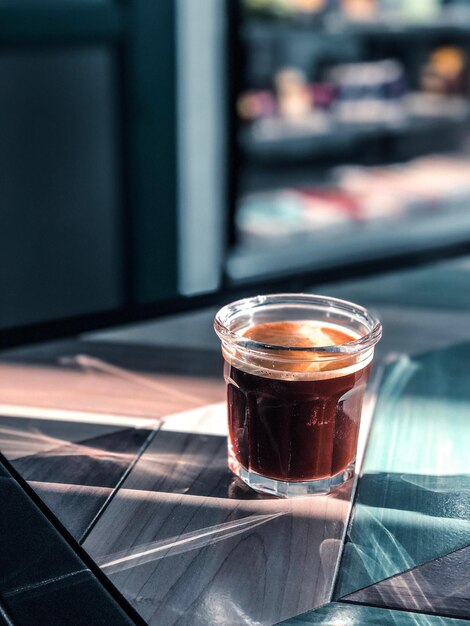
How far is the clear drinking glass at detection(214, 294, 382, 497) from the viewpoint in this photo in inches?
26.3

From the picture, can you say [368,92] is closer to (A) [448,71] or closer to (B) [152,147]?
(A) [448,71]

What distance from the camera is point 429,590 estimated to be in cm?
56

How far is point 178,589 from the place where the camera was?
0.56 m

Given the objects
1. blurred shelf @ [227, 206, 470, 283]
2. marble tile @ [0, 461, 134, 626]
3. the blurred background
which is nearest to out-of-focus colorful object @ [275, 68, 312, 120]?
the blurred background

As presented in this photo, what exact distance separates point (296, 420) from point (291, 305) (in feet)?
0.59

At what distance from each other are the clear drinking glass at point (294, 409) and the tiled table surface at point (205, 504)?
2 cm

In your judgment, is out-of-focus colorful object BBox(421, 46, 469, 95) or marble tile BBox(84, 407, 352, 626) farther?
out-of-focus colorful object BBox(421, 46, 469, 95)

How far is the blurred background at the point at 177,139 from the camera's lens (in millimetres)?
2465

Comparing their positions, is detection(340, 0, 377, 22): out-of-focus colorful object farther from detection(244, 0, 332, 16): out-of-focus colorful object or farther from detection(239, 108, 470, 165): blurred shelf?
detection(239, 108, 470, 165): blurred shelf

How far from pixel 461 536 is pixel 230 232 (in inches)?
88.7

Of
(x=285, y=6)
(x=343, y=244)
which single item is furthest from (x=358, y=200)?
(x=285, y=6)

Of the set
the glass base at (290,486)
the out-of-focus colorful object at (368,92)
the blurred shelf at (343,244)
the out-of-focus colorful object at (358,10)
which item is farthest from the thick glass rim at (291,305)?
the out-of-focus colorful object at (368,92)

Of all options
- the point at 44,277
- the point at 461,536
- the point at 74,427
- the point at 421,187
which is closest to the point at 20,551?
the point at 74,427

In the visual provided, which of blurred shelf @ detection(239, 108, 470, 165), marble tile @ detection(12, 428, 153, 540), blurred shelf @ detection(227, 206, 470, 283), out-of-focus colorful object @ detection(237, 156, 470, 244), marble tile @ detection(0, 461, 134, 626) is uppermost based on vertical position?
marble tile @ detection(0, 461, 134, 626)
